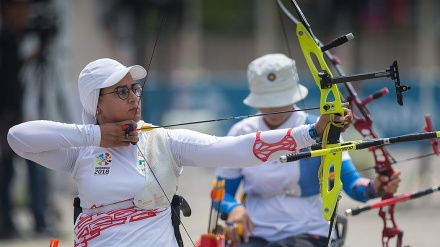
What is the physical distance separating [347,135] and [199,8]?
9.48 metres

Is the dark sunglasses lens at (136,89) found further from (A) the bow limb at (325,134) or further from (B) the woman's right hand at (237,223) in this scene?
(B) the woman's right hand at (237,223)

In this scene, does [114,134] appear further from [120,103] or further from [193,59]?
[193,59]

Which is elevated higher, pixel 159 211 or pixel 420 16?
pixel 420 16

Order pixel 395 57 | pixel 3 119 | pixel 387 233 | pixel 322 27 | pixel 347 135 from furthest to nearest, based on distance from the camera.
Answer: pixel 395 57 → pixel 322 27 → pixel 347 135 → pixel 3 119 → pixel 387 233

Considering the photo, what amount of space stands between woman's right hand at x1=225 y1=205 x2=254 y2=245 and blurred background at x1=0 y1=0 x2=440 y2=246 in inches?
175

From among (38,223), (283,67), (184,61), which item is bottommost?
(38,223)

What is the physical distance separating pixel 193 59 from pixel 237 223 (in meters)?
15.9

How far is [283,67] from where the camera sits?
5809mm

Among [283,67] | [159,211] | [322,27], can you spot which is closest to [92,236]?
[159,211]

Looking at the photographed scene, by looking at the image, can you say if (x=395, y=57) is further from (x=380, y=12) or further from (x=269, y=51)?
(x=269, y=51)

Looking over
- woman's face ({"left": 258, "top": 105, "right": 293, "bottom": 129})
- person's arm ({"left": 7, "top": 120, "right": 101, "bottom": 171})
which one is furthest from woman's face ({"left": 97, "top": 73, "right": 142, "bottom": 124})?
woman's face ({"left": 258, "top": 105, "right": 293, "bottom": 129})

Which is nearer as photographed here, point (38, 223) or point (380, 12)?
point (38, 223)

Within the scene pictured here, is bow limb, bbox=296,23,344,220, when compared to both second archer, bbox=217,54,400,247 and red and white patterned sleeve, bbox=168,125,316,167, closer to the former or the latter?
red and white patterned sleeve, bbox=168,125,316,167

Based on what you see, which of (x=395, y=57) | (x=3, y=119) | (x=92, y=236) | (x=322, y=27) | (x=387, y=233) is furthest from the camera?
(x=395, y=57)
